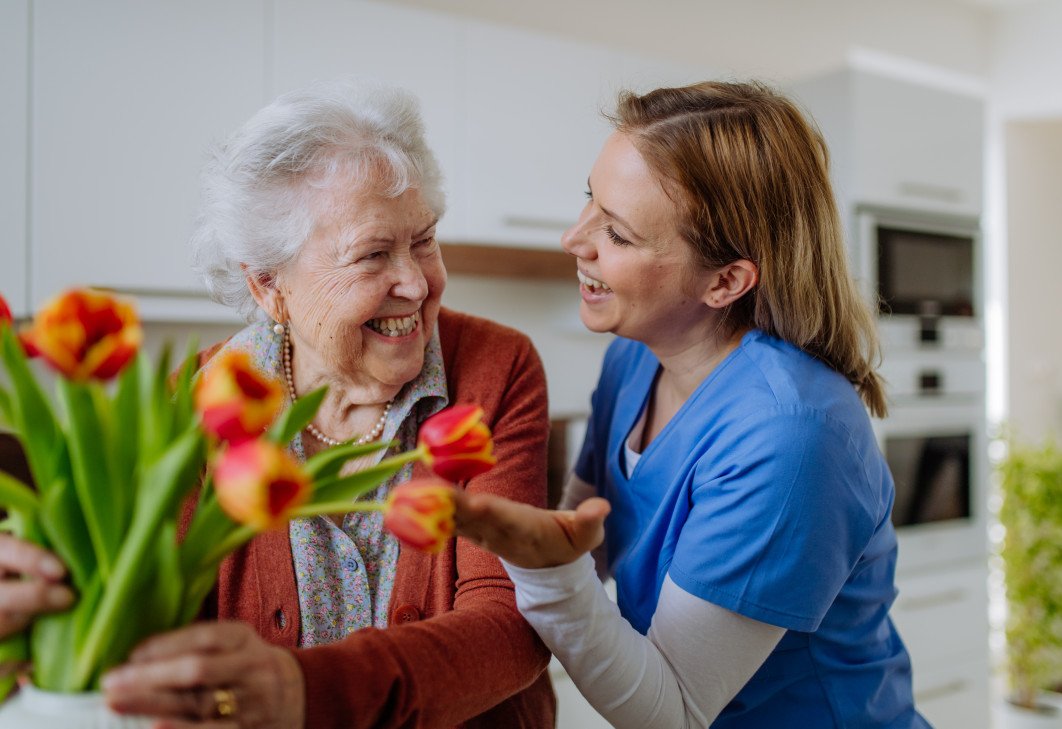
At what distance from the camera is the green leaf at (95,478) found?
1.71 ft

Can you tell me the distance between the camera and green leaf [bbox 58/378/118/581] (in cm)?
52

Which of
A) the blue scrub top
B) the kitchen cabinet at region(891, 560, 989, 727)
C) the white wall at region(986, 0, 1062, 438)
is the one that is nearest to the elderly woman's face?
the blue scrub top

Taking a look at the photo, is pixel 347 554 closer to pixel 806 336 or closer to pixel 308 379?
pixel 308 379

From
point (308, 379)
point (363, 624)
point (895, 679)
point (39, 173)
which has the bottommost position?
point (895, 679)

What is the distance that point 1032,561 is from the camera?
3.21 meters

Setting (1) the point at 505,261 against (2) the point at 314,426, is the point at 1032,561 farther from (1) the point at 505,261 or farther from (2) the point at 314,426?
(2) the point at 314,426

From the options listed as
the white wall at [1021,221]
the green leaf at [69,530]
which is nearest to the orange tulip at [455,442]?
the green leaf at [69,530]

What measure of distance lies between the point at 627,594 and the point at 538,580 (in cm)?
36

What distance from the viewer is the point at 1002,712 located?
10.5 feet

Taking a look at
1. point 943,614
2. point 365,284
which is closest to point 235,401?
point 365,284

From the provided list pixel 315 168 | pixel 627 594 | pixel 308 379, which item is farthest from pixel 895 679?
pixel 315 168

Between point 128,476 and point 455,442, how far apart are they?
197mm

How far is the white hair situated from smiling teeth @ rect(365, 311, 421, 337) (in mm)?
129

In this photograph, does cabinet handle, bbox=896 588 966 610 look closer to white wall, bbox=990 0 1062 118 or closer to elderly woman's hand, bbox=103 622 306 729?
white wall, bbox=990 0 1062 118
